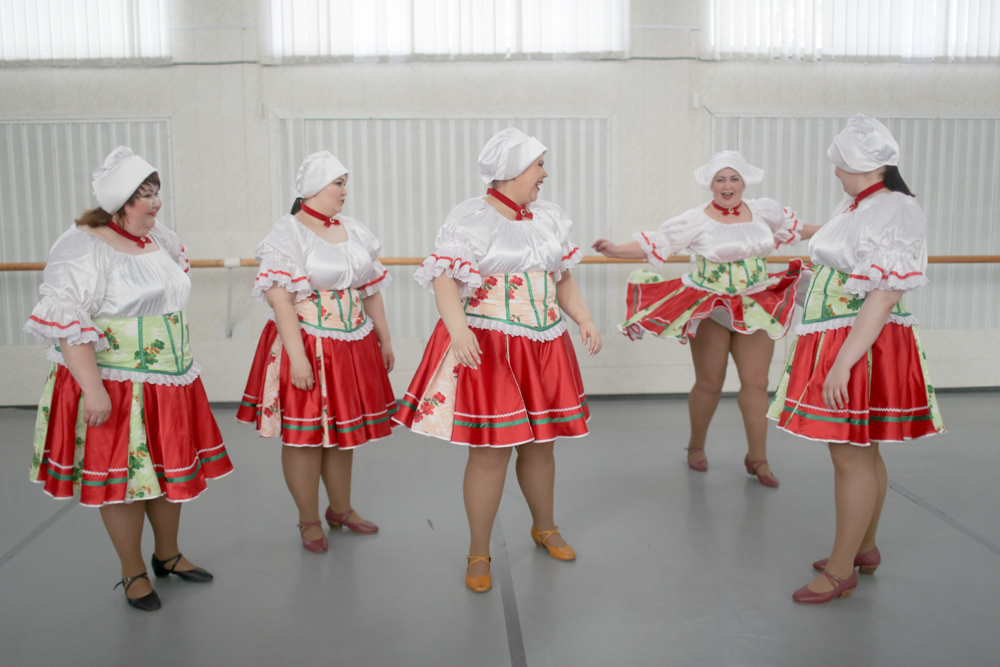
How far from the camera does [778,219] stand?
336cm

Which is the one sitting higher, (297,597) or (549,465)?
(549,465)

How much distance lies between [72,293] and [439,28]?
3478 mm

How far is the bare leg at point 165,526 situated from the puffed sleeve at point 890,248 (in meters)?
2.02

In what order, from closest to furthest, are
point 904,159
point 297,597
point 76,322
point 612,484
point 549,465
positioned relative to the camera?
point 76,322 → point 297,597 → point 549,465 → point 612,484 → point 904,159

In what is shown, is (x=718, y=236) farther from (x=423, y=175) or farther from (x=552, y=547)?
(x=423, y=175)

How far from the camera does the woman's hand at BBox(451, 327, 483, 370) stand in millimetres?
2067

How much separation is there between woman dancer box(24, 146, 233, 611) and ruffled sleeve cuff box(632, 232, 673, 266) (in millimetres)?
1982

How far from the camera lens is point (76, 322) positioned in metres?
1.92

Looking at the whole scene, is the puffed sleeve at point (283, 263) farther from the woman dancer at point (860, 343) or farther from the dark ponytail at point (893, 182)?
the dark ponytail at point (893, 182)

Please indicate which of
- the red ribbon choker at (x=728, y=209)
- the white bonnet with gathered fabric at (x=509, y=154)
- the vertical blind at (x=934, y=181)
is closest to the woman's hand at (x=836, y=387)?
the white bonnet with gathered fabric at (x=509, y=154)

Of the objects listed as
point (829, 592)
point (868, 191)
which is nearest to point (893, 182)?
point (868, 191)

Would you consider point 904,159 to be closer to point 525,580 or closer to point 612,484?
point 612,484

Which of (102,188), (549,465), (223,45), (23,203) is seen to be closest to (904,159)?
(549,465)

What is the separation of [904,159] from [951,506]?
118 inches
